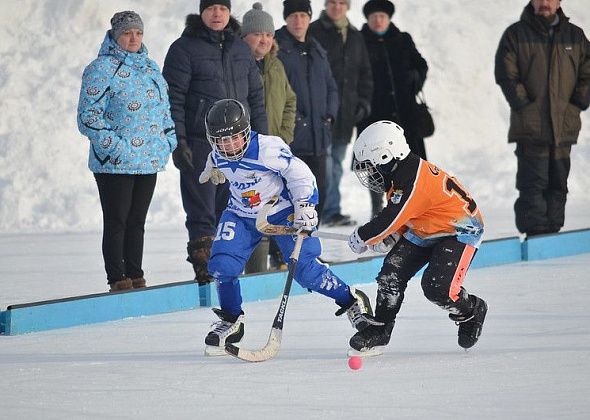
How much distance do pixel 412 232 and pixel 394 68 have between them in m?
5.28

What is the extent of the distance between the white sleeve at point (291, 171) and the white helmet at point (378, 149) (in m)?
0.32

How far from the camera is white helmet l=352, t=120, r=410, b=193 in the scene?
6359 millimetres

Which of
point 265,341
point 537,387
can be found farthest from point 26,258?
point 537,387

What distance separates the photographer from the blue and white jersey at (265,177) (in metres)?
6.71

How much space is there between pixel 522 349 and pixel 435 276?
0.51m

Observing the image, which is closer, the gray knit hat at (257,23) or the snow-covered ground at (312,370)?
the snow-covered ground at (312,370)

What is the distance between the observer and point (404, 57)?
1164 cm

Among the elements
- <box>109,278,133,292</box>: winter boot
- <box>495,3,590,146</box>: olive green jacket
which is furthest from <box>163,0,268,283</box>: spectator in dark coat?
<box>495,3,590,146</box>: olive green jacket

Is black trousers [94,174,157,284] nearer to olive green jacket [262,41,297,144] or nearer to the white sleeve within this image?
olive green jacket [262,41,297,144]

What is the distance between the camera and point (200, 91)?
8.45 meters

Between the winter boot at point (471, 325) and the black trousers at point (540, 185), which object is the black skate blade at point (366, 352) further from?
the black trousers at point (540, 185)

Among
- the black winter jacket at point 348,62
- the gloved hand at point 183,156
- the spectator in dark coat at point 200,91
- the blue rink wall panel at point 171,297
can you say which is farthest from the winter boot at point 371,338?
the black winter jacket at point 348,62

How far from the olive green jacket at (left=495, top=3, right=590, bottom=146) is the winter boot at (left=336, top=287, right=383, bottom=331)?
3969mm

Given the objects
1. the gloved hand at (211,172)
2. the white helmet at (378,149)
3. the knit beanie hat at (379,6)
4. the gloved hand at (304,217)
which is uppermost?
the knit beanie hat at (379,6)
